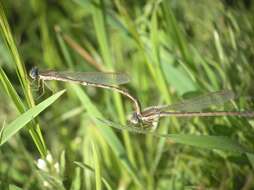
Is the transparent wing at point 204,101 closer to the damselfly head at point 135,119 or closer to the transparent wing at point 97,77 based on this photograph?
the damselfly head at point 135,119

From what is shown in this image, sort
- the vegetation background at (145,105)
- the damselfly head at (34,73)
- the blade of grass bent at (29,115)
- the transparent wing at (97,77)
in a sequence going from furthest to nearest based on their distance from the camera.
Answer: the transparent wing at (97,77) < the damselfly head at (34,73) < the vegetation background at (145,105) < the blade of grass bent at (29,115)

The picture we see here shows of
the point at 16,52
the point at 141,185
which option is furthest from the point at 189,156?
the point at 16,52

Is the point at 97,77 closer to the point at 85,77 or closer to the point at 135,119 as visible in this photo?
the point at 85,77

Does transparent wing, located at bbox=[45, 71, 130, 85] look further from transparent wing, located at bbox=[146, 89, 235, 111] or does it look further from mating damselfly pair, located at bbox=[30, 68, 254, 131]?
transparent wing, located at bbox=[146, 89, 235, 111]

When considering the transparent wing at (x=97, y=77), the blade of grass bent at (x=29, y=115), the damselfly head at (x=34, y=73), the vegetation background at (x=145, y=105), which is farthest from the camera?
the transparent wing at (x=97, y=77)

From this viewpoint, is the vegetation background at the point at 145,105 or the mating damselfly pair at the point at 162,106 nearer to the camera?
the vegetation background at the point at 145,105

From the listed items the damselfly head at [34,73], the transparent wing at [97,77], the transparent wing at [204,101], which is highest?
the damselfly head at [34,73]

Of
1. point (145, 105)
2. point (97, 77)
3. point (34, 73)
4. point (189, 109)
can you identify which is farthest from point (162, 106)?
point (145, 105)

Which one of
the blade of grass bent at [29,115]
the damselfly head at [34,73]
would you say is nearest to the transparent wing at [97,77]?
the damselfly head at [34,73]

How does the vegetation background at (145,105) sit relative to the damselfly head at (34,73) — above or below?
below
